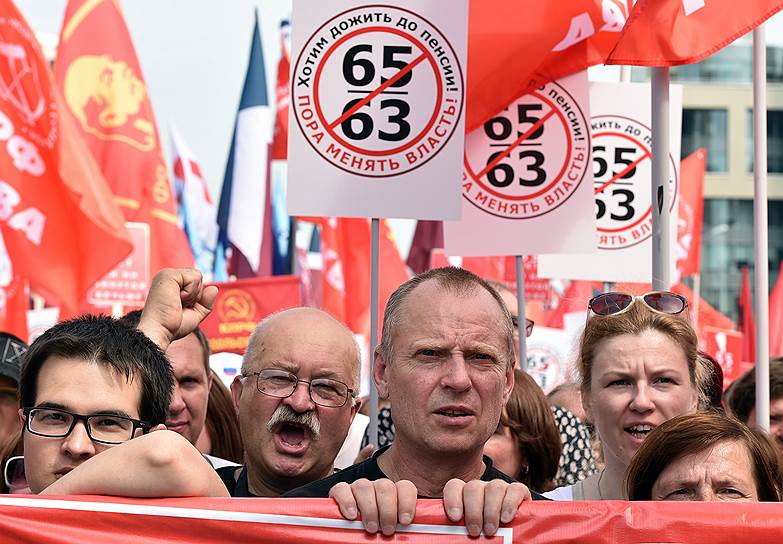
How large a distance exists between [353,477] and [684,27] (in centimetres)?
290

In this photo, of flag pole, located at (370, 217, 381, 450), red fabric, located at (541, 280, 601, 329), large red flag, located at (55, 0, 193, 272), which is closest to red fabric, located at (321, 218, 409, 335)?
large red flag, located at (55, 0, 193, 272)

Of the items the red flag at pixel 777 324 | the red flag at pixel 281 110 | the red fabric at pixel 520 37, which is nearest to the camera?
the red fabric at pixel 520 37

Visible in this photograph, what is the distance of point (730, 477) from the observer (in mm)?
3600

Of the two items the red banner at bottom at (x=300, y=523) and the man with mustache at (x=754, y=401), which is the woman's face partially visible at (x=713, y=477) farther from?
the man with mustache at (x=754, y=401)

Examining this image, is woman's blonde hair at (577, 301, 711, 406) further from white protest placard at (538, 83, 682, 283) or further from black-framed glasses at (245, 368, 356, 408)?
white protest placard at (538, 83, 682, 283)

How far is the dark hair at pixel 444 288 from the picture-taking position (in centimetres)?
353

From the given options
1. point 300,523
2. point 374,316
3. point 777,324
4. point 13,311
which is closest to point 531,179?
point 374,316

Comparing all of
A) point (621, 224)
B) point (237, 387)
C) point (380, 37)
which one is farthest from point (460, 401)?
point (621, 224)

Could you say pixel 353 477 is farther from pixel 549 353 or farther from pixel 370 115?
A: pixel 549 353

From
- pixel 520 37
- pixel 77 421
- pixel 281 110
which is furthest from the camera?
pixel 281 110

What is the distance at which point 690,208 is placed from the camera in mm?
13125

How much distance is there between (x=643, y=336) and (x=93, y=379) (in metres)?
1.91

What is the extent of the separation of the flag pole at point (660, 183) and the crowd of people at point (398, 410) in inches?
22.6

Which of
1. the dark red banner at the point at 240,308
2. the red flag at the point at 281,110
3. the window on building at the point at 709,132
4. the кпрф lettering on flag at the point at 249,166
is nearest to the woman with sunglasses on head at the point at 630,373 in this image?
the dark red banner at the point at 240,308
